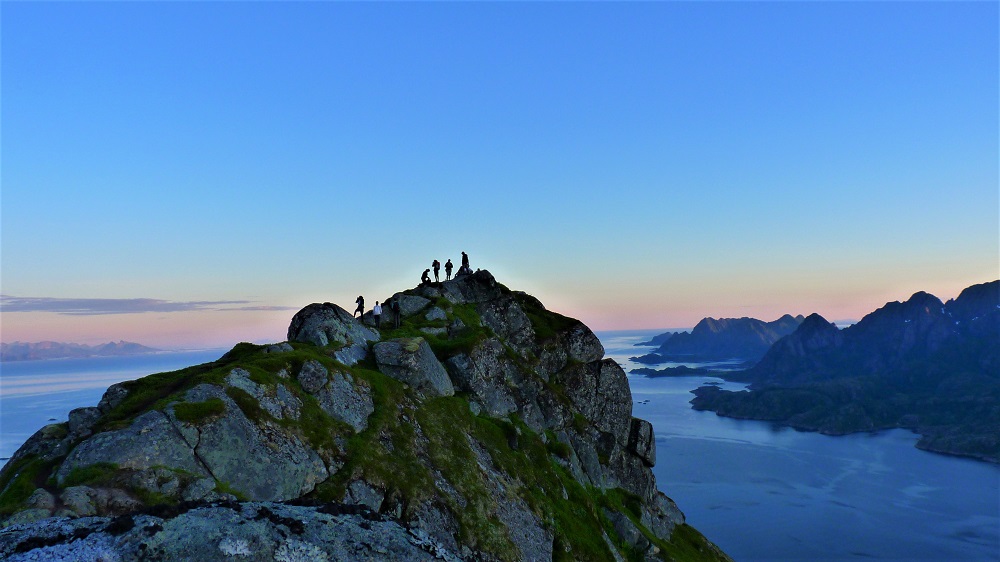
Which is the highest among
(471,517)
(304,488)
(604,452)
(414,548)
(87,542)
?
(87,542)

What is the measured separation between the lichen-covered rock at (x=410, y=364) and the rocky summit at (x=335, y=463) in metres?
0.15

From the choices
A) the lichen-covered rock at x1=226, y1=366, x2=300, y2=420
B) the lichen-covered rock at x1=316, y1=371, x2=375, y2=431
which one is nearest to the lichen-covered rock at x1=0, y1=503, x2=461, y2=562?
the lichen-covered rock at x1=226, y1=366, x2=300, y2=420

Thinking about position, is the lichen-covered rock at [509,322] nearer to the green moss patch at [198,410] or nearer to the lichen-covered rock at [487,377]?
the lichen-covered rock at [487,377]

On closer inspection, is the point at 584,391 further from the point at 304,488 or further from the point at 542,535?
the point at 304,488

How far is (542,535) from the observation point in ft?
121

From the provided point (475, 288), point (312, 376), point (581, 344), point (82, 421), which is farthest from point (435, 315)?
point (82, 421)

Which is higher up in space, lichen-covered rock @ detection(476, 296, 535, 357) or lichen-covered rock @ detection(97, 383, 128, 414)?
lichen-covered rock @ detection(476, 296, 535, 357)

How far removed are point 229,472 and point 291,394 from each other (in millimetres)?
6832

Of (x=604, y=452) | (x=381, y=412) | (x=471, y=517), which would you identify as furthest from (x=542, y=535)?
(x=604, y=452)

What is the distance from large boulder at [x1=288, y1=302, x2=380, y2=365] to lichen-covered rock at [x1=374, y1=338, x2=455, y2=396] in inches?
72.9

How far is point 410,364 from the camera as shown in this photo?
42844mm

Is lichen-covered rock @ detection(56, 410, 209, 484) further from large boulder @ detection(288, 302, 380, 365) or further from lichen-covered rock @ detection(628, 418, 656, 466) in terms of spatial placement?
lichen-covered rock @ detection(628, 418, 656, 466)

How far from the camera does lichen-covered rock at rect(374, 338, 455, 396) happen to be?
42656 millimetres

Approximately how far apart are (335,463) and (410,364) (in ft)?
46.6
